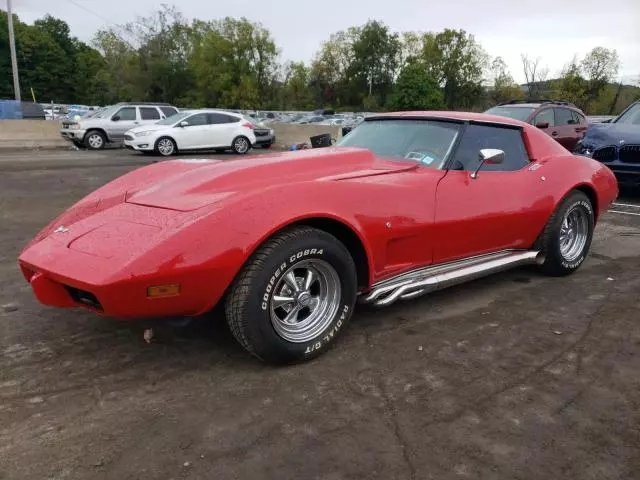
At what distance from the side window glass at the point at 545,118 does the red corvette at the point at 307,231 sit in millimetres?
7643

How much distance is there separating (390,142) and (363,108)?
69.0m

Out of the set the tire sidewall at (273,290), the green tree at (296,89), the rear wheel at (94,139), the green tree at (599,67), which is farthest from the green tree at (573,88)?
the tire sidewall at (273,290)

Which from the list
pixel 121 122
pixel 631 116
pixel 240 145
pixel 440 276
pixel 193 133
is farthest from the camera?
pixel 121 122

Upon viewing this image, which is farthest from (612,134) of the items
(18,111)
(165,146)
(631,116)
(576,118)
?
(18,111)

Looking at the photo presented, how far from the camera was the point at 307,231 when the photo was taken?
2.76 metres

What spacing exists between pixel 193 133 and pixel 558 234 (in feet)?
46.2

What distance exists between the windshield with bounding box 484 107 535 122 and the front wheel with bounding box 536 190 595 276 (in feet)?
22.7

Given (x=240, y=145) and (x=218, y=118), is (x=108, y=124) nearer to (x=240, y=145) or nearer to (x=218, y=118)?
(x=218, y=118)

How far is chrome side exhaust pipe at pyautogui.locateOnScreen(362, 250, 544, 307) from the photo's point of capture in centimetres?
314

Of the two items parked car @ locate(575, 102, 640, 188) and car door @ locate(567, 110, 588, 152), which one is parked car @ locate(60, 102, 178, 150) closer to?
car door @ locate(567, 110, 588, 152)

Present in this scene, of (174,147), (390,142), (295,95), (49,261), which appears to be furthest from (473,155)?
(295,95)

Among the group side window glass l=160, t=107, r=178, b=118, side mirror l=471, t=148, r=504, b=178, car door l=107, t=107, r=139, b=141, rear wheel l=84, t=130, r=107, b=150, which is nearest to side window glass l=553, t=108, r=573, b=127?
side mirror l=471, t=148, r=504, b=178

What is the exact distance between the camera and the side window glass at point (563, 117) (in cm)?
1175

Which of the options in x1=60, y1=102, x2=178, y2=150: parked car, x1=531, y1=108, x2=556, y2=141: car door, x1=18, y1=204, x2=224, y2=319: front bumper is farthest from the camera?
x1=60, y1=102, x2=178, y2=150: parked car
